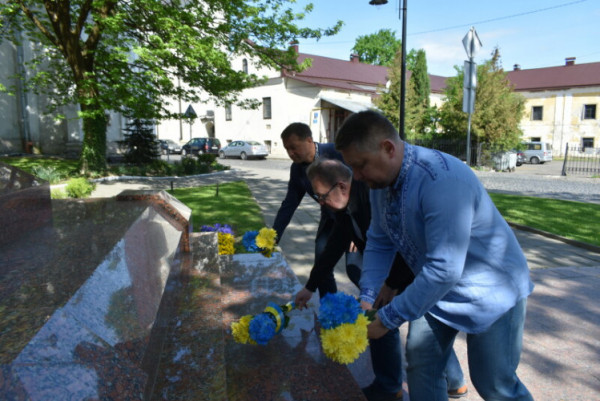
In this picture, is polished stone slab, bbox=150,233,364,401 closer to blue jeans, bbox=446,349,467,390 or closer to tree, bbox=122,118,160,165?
blue jeans, bbox=446,349,467,390

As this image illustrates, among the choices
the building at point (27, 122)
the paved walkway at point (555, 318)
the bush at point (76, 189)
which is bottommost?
the paved walkway at point (555, 318)

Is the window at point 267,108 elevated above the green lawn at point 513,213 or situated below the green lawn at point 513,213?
above

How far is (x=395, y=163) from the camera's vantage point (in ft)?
5.46

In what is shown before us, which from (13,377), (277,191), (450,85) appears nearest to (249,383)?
(13,377)

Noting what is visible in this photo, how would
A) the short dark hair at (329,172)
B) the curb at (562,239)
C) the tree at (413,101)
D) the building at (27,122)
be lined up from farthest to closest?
the tree at (413,101)
the building at (27,122)
the curb at (562,239)
the short dark hair at (329,172)

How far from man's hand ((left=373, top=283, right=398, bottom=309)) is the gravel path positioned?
10.7m

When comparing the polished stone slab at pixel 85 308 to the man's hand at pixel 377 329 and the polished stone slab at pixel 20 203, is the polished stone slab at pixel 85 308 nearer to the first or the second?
the polished stone slab at pixel 20 203

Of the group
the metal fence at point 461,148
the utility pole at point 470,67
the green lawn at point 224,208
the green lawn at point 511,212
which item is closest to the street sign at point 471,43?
the utility pole at point 470,67

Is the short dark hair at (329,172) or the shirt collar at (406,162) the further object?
the short dark hair at (329,172)

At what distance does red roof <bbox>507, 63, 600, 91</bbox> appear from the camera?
122 ft

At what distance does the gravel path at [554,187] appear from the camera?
11.7 metres

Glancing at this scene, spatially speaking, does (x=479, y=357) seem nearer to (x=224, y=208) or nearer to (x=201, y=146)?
(x=224, y=208)

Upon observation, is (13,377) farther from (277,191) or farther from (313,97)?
(313,97)

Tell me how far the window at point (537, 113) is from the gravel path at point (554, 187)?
25.9 metres
